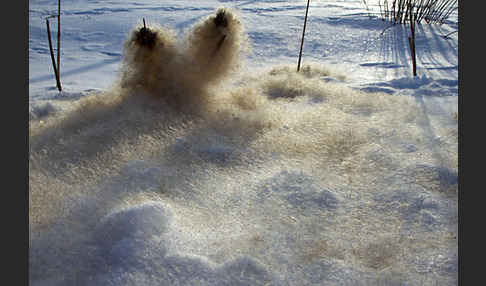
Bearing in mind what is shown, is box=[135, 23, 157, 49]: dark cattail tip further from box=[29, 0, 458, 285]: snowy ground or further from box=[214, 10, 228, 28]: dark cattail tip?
box=[214, 10, 228, 28]: dark cattail tip

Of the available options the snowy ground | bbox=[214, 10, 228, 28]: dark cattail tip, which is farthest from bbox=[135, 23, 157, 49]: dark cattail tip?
bbox=[214, 10, 228, 28]: dark cattail tip

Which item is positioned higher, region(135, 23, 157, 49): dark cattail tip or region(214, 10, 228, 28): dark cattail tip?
region(214, 10, 228, 28): dark cattail tip

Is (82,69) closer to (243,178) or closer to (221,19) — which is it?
(221,19)

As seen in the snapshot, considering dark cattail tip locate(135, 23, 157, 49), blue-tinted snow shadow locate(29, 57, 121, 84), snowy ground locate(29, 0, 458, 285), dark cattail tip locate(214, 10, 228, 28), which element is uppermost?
dark cattail tip locate(214, 10, 228, 28)

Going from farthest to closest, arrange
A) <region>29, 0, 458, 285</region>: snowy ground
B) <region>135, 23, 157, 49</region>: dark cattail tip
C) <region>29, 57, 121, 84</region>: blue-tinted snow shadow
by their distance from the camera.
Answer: <region>29, 57, 121, 84</region>: blue-tinted snow shadow
<region>135, 23, 157, 49</region>: dark cattail tip
<region>29, 0, 458, 285</region>: snowy ground

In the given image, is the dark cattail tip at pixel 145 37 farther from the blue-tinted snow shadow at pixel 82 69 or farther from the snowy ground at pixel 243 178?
the blue-tinted snow shadow at pixel 82 69

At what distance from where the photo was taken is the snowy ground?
97 centimetres

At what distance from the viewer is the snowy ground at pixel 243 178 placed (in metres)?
0.97

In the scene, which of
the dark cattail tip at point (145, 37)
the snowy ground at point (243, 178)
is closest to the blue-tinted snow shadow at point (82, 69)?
the snowy ground at point (243, 178)

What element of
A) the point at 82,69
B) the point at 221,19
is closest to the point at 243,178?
the point at 221,19

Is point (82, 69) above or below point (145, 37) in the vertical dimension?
below

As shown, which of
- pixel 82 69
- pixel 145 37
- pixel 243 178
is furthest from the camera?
pixel 82 69

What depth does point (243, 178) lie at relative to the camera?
142 centimetres

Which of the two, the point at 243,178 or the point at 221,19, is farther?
the point at 221,19
